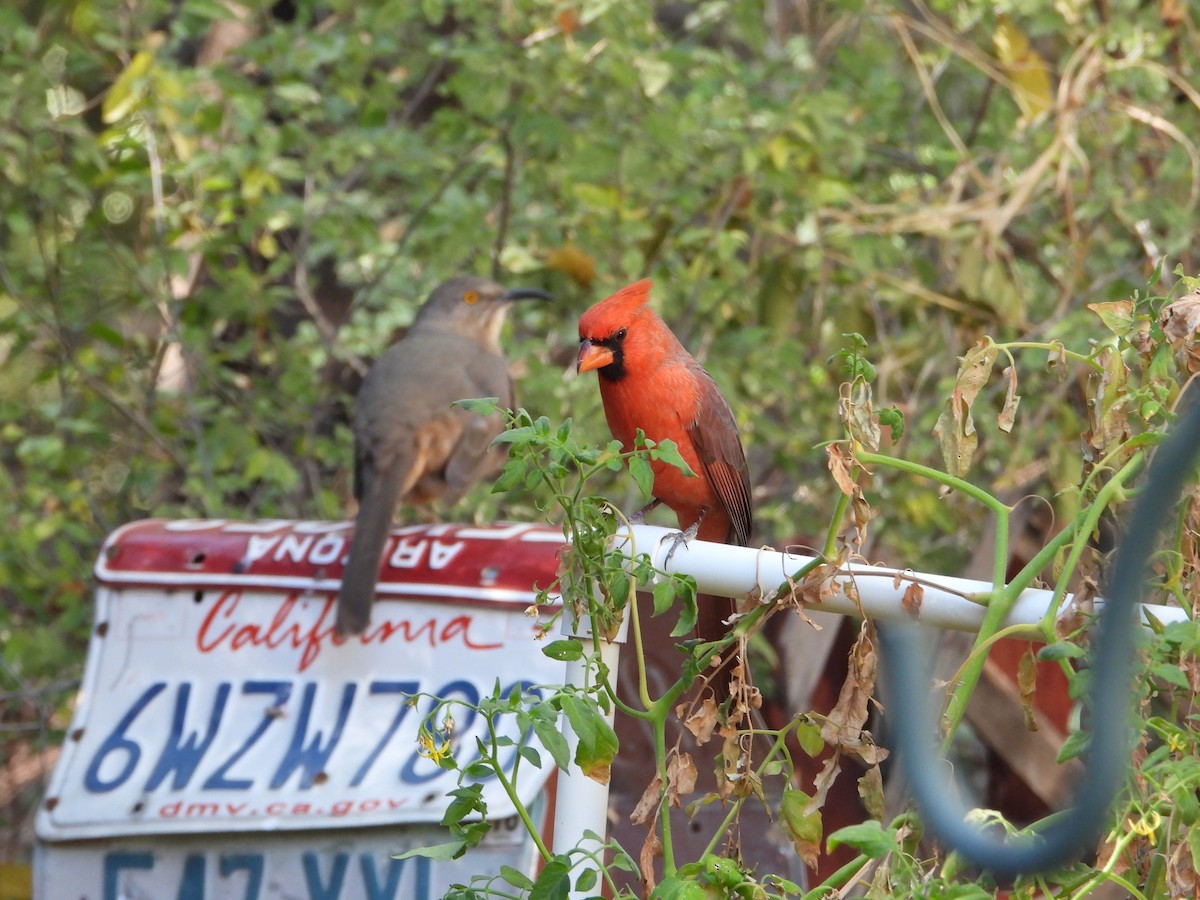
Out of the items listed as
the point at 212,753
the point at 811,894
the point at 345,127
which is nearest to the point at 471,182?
the point at 345,127

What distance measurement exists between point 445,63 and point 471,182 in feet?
2.54

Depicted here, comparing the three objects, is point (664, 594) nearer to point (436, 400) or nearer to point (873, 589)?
point (873, 589)

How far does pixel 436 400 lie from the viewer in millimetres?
5000

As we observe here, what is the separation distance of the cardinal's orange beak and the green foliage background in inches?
74.9

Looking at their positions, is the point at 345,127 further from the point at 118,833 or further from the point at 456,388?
the point at 118,833

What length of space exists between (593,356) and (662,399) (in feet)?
0.65

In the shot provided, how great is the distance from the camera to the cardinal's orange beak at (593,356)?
3113 mm

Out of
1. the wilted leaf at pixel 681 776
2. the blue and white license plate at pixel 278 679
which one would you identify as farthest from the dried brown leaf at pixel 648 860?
the blue and white license plate at pixel 278 679

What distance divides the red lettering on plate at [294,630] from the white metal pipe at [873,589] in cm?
181

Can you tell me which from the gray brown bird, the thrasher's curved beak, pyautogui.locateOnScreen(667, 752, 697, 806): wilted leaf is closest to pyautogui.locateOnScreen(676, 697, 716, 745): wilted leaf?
pyautogui.locateOnScreen(667, 752, 697, 806): wilted leaf

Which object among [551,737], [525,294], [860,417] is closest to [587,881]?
[551,737]

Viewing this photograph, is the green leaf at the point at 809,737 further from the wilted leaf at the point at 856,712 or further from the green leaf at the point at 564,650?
the green leaf at the point at 564,650

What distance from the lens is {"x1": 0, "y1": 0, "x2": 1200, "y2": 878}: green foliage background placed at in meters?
5.19

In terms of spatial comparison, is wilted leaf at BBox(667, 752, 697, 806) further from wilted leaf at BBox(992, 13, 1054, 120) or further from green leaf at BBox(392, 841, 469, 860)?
wilted leaf at BBox(992, 13, 1054, 120)
